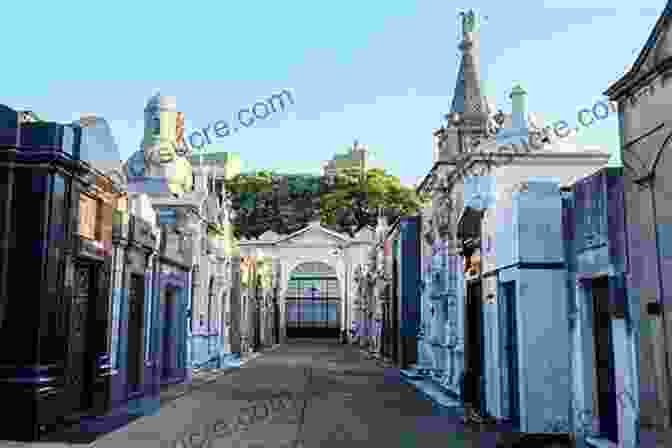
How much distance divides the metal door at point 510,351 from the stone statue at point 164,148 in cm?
1136

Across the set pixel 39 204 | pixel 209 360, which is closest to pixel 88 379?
pixel 39 204

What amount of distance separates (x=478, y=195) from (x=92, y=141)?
270 inches

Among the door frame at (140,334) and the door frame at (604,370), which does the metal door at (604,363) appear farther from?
the door frame at (140,334)

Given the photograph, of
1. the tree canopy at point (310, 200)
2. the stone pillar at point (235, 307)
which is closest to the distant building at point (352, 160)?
the tree canopy at point (310, 200)

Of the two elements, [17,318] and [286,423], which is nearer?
[17,318]

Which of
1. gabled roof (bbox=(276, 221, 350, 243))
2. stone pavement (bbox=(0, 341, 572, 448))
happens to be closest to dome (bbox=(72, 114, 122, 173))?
stone pavement (bbox=(0, 341, 572, 448))

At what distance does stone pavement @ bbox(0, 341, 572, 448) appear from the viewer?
380 inches

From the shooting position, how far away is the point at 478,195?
12.3 meters

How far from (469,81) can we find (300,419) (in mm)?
14378

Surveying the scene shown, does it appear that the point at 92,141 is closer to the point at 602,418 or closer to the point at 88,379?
the point at 88,379

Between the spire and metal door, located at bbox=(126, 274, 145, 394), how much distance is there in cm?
1150

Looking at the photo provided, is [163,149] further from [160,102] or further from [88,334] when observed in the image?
[88,334]

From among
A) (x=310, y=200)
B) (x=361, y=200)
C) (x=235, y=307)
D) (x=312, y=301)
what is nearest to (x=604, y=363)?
(x=235, y=307)

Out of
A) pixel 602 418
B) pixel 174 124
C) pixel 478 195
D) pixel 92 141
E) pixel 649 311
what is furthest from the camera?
pixel 174 124
